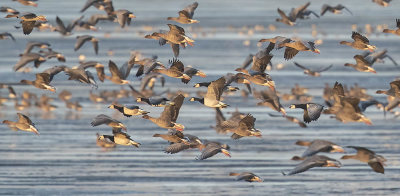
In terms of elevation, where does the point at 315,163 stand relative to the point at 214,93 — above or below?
below

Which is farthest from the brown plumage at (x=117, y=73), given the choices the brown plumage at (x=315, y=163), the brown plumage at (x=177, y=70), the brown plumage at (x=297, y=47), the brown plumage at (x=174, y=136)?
the brown plumage at (x=315, y=163)

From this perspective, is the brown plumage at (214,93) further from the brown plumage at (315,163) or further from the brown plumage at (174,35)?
the brown plumage at (315,163)

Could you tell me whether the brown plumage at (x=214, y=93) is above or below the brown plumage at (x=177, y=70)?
below

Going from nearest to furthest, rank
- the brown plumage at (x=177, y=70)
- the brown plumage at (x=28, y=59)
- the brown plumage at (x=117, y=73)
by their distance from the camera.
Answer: the brown plumage at (x=177, y=70), the brown plumage at (x=117, y=73), the brown plumage at (x=28, y=59)

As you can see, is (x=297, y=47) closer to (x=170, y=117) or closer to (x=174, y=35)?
(x=174, y=35)

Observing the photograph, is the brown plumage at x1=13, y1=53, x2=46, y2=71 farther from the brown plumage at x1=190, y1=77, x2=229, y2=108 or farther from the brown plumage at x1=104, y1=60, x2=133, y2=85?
the brown plumage at x1=190, y1=77, x2=229, y2=108

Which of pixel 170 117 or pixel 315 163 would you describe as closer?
pixel 315 163

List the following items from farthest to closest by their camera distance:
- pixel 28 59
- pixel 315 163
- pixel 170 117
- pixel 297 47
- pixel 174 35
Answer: pixel 28 59, pixel 174 35, pixel 297 47, pixel 170 117, pixel 315 163

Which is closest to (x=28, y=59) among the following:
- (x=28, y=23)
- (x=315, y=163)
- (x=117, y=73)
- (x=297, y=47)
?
(x=117, y=73)

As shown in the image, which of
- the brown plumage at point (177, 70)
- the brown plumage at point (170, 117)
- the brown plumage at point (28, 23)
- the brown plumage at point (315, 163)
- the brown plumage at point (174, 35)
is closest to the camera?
the brown plumage at point (315, 163)

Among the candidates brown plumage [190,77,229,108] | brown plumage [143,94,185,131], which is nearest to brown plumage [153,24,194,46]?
brown plumage [190,77,229,108]

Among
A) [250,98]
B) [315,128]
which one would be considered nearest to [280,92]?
[250,98]

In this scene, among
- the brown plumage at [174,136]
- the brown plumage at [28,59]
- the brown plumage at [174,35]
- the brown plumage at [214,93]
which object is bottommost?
the brown plumage at [28,59]

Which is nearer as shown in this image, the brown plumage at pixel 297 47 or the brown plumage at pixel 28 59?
the brown plumage at pixel 297 47
